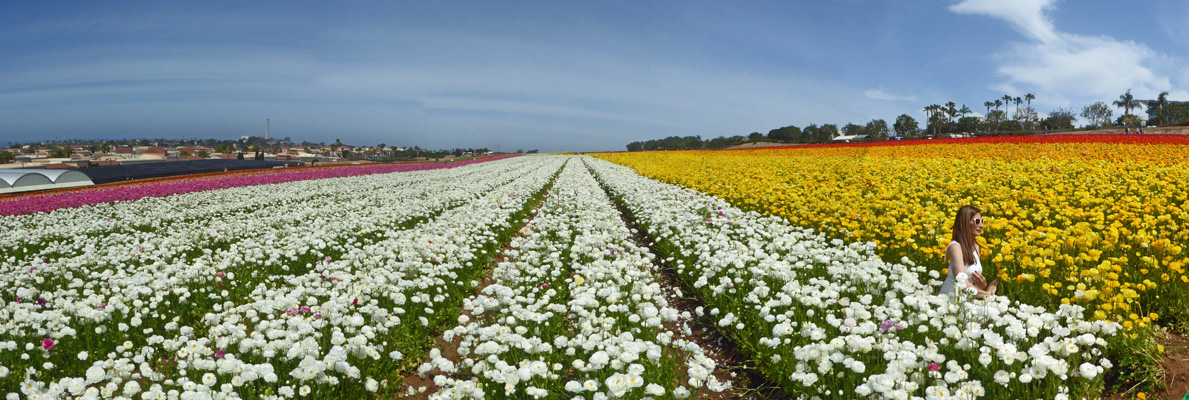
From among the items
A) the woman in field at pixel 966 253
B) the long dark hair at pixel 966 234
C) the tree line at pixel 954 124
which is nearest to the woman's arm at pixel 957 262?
the woman in field at pixel 966 253

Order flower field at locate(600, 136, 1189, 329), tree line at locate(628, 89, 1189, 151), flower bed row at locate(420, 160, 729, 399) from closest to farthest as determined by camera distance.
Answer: flower bed row at locate(420, 160, 729, 399)
flower field at locate(600, 136, 1189, 329)
tree line at locate(628, 89, 1189, 151)

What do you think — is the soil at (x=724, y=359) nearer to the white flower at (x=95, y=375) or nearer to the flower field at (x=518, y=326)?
the flower field at (x=518, y=326)

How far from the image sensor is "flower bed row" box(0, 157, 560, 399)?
12.9 ft

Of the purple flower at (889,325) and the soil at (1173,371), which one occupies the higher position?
the purple flower at (889,325)

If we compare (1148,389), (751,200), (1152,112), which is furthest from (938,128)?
(1148,389)

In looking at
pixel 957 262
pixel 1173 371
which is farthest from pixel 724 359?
pixel 1173 371

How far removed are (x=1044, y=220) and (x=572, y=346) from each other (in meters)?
6.39

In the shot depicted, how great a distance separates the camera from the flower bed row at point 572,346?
11.9 ft

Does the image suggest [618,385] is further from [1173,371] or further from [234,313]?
[234,313]

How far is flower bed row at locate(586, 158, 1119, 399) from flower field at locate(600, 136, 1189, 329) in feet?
1.67

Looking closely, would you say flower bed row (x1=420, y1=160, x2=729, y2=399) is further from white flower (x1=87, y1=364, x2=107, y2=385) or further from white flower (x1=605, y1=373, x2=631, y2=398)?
white flower (x1=87, y1=364, x2=107, y2=385)

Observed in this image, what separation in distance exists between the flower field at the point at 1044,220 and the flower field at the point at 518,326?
1.21 feet

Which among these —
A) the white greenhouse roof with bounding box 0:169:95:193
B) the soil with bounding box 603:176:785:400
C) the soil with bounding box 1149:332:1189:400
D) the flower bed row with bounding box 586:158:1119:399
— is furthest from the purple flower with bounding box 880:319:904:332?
the white greenhouse roof with bounding box 0:169:95:193

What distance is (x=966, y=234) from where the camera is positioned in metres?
5.09
